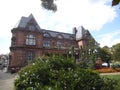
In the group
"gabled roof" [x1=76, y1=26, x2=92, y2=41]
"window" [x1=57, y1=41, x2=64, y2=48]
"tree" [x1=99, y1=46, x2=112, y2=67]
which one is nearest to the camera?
Answer: "tree" [x1=99, y1=46, x2=112, y2=67]

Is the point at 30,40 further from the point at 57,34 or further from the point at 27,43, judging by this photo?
the point at 57,34

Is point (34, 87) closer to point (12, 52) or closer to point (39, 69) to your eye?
point (39, 69)

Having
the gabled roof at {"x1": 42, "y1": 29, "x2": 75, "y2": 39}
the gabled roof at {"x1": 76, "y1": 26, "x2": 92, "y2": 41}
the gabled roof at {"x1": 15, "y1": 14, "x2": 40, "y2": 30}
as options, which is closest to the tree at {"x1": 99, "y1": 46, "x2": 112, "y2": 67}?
the gabled roof at {"x1": 76, "y1": 26, "x2": 92, "y2": 41}

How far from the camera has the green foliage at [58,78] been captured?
664 centimetres

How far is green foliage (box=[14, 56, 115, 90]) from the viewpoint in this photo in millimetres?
6645

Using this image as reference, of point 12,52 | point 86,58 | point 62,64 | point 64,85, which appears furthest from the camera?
point 12,52

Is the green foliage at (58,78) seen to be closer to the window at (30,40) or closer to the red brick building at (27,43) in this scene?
the red brick building at (27,43)

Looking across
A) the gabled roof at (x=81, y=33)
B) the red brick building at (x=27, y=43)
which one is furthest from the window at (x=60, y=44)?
the gabled roof at (x=81, y=33)

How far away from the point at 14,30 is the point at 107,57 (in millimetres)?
21042

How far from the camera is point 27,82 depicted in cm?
745

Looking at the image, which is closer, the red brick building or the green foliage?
the green foliage

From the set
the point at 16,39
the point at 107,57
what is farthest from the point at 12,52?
the point at 107,57

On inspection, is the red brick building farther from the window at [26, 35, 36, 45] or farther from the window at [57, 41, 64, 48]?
the window at [57, 41, 64, 48]

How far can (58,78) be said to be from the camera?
22.6 ft
